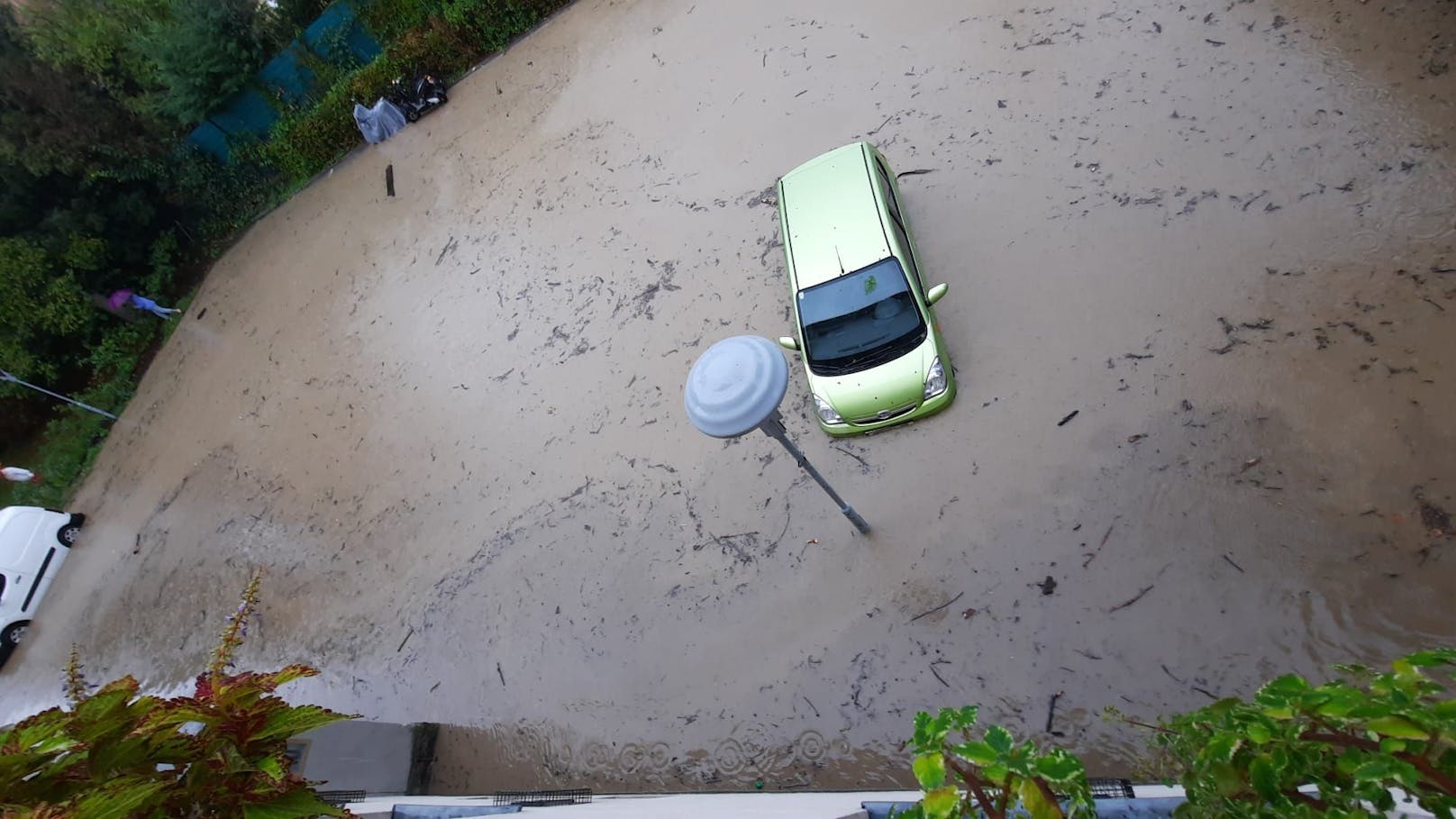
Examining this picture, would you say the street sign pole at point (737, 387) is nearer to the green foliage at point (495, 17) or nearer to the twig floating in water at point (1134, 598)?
the twig floating in water at point (1134, 598)

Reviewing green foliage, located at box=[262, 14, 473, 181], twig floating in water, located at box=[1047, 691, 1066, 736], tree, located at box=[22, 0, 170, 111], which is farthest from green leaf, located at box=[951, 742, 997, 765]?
tree, located at box=[22, 0, 170, 111]

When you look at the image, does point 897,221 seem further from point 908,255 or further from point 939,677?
point 939,677

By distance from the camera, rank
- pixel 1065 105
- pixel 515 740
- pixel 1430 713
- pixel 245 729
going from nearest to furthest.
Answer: pixel 1430 713, pixel 245 729, pixel 515 740, pixel 1065 105

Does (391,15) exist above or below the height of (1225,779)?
above

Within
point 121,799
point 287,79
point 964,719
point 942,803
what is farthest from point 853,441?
point 287,79

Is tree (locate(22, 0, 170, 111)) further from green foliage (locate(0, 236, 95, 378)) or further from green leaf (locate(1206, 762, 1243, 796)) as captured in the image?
green leaf (locate(1206, 762, 1243, 796))

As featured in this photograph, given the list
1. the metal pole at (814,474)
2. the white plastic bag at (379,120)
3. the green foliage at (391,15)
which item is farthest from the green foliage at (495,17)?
the metal pole at (814,474)

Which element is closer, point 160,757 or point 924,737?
point 924,737

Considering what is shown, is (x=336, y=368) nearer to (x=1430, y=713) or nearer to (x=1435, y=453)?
(x=1430, y=713)

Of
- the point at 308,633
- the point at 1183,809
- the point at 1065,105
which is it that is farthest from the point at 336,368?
the point at 1183,809
